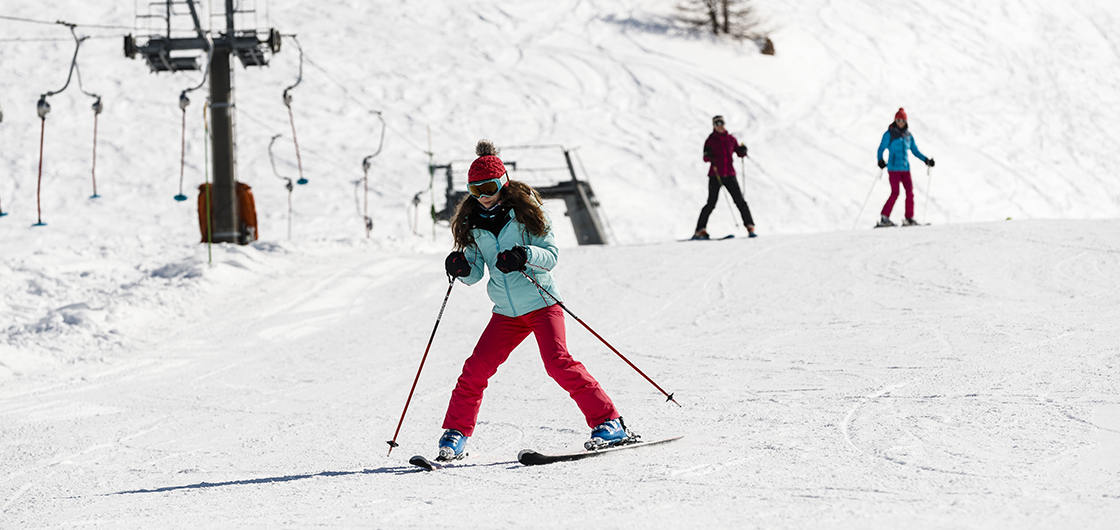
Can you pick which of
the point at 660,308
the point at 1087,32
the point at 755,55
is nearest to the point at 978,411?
the point at 660,308

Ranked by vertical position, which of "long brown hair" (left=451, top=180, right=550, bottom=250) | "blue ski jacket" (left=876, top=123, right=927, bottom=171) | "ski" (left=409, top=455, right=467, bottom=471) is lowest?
"ski" (left=409, top=455, right=467, bottom=471)

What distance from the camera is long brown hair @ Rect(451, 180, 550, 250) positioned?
4.05 metres

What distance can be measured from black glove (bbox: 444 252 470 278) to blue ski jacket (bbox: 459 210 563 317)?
0.05m

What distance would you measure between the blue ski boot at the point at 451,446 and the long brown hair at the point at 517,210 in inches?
31.9

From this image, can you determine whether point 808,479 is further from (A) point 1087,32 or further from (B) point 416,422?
(A) point 1087,32

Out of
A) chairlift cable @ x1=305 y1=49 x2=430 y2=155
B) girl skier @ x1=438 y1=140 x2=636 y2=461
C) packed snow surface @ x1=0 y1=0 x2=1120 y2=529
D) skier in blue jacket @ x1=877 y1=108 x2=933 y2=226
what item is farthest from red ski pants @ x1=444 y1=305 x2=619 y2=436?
chairlift cable @ x1=305 y1=49 x2=430 y2=155

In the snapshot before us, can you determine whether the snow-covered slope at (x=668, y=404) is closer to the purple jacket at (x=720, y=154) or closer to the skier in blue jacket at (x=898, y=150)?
the purple jacket at (x=720, y=154)

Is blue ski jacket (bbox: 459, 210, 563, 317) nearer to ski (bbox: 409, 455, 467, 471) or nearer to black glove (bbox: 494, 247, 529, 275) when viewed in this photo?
black glove (bbox: 494, 247, 529, 275)

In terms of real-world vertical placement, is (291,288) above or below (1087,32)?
below

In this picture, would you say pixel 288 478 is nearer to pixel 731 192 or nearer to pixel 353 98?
pixel 731 192

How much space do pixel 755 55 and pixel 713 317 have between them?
30.5m

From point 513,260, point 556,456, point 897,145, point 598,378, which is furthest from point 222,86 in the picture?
point 556,456

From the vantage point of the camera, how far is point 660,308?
8.65m

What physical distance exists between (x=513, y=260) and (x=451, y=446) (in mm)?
909
